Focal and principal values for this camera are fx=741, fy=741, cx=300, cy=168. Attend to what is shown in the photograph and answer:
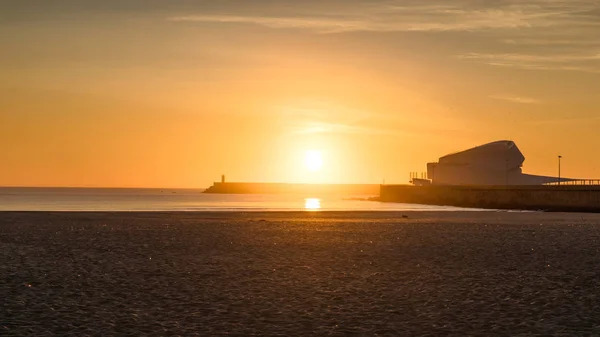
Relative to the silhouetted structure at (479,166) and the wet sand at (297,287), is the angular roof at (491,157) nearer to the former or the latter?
the silhouetted structure at (479,166)

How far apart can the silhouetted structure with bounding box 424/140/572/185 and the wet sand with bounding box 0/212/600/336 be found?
5920 inches

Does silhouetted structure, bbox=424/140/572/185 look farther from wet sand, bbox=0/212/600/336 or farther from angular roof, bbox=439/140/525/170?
wet sand, bbox=0/212/600/336

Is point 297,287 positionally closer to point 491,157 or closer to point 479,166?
point 479,166

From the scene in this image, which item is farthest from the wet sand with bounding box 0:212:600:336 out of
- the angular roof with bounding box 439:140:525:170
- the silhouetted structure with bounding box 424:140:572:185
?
the angular roof with bounding box 439:140:525:170

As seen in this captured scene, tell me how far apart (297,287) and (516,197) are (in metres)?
87.1

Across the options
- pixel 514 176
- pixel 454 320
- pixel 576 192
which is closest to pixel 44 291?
pixel 454 320

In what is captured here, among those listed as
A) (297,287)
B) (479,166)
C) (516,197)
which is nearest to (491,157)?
(479,166)

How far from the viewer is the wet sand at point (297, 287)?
13570 millimetres

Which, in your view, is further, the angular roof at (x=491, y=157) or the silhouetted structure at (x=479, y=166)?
the angular roof at (x=491, y=157)

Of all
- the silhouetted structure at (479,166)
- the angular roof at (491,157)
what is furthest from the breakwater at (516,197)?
the angular roof at (491,157)

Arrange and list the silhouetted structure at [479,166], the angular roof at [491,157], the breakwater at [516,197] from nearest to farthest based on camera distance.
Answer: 1. the breakwater at [516,197]
2. the silhouetted structure at [479,166]
3. the angular roof at [491,157]

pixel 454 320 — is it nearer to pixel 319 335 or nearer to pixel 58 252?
pixel 319 335

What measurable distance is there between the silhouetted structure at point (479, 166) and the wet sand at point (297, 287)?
150366mm

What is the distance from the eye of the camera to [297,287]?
18.3 m
